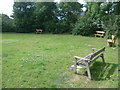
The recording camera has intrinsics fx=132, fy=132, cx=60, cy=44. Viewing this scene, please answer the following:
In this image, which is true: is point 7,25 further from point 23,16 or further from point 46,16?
point 46,16

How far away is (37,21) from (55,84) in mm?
13864

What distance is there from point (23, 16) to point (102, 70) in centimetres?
1419

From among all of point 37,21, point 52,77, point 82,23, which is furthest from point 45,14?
point 52,77

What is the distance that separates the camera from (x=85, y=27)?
13.2 meters

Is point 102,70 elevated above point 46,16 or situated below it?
below

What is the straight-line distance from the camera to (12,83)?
3.31 metres

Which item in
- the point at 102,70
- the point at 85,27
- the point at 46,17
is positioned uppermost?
the point at 46,17

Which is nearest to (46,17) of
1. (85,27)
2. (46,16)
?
(46,16)

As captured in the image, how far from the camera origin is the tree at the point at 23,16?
52.6 ft

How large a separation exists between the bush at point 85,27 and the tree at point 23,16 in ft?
19.9

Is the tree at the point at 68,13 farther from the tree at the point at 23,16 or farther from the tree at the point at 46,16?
the tree at the point at 23,16

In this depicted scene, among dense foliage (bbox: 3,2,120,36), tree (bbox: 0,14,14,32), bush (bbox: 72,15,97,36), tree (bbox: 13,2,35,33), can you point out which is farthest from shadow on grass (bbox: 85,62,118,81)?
tree (bbox: 0,14,14,32)

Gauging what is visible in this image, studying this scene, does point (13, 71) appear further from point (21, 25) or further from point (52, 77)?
point (21, 25)

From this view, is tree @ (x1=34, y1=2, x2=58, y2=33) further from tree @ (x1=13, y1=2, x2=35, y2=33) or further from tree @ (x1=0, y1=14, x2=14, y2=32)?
tree @ (x1=0, y1=14, x2=14, y2=32)
